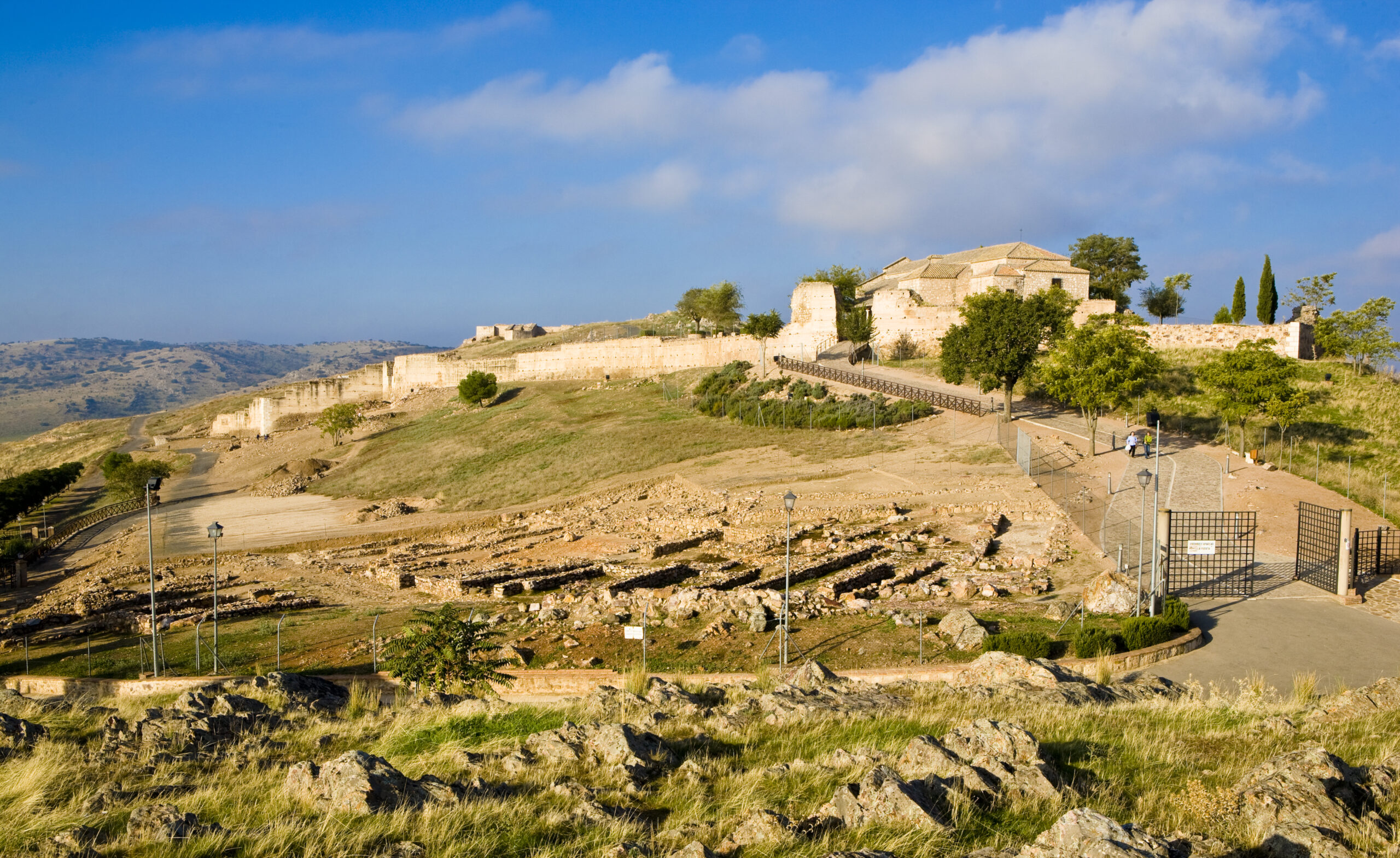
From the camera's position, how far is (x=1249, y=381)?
32188mm

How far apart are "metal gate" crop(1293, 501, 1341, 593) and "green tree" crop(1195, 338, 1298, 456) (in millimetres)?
13091

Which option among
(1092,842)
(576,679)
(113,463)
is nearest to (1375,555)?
(576,679)

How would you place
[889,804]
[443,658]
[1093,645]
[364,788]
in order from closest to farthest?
1. [889,804]
2. [364,788]
3. [443,658]
4. [1093,645]

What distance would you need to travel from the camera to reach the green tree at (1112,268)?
66.8m

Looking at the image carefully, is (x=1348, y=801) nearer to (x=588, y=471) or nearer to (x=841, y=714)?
(x=841, y=714)

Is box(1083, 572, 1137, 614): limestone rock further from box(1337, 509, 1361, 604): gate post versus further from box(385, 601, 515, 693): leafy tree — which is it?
box(385, 601, 515, 693): leafy tree

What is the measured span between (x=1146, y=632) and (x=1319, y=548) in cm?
851

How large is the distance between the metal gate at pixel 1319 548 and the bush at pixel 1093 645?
7.76m

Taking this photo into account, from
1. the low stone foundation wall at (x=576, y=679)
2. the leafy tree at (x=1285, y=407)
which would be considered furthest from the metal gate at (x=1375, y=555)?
the leafy tree at (x=1285, y=407)

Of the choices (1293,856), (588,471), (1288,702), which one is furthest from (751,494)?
(1293,856)

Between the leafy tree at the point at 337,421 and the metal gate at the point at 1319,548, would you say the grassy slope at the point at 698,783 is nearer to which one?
the metal gate at the point at 1319,548

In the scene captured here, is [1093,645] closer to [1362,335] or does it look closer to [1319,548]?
[1319,548]

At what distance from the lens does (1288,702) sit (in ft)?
36.4

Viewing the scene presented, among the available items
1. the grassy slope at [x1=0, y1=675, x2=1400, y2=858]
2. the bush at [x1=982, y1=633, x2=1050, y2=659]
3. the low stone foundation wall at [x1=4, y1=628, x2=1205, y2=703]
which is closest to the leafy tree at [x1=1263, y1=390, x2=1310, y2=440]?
the low stone foundation wall at [x1=4, y1=628, x2=1205, y2=703]
